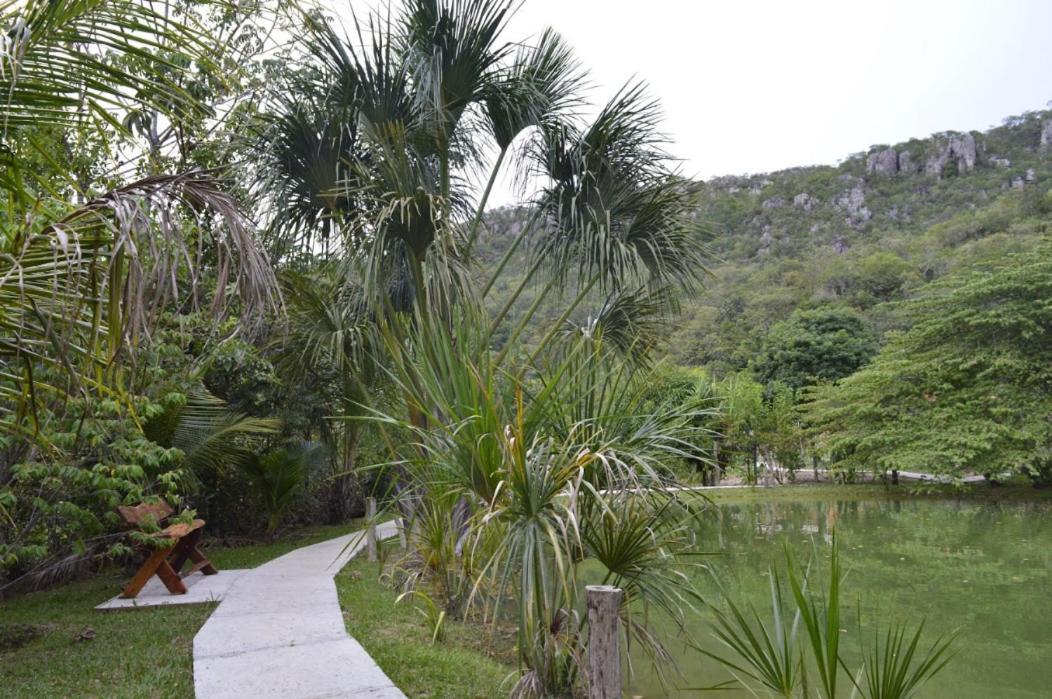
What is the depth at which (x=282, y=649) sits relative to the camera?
388 centimetres

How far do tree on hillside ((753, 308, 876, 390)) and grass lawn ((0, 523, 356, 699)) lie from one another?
21768mm

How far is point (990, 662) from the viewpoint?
486 cm

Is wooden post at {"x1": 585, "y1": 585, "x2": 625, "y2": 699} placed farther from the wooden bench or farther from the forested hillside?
the forested hillside

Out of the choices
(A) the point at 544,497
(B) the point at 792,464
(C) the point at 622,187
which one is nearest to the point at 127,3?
(A) the point at 544,497

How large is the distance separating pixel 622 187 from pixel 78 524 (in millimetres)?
5168

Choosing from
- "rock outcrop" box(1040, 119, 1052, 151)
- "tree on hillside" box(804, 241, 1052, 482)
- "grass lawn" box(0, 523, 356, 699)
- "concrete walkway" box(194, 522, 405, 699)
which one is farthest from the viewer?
"rock outcrop" box(1040, 119, 1052, 151)

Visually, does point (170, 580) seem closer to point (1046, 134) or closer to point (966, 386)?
point (966, 386)

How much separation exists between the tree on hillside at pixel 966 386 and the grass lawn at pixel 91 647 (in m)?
15.6

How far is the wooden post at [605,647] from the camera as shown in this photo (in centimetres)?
285

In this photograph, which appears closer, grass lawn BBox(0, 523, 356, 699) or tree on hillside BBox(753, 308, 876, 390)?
grass lawn BBox(0, 523, 356, 699)

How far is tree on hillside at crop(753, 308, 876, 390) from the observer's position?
24.3m

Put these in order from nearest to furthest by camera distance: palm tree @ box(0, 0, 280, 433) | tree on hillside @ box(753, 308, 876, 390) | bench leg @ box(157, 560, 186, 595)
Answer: palm tree @ box(0, 0, 280, 433)
bench leg @ box(157, 560, 186, 595)
tree on hillside @ box(753, 308, 876, 390)

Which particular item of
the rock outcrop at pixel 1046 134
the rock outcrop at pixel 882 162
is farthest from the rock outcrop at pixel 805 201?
the rock outcrop at pixel 1046 134

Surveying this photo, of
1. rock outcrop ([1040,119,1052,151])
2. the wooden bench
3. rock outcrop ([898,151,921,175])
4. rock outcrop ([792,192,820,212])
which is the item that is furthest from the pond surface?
rock outcrop ([1040,119,1052,151])
